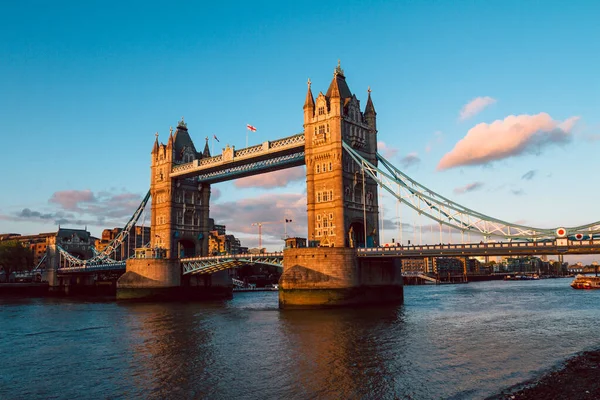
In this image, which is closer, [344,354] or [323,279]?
[344,354]

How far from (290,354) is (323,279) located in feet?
82.5

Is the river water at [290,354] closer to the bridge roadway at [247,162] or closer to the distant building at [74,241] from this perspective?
the bridge roadway at [247,162]

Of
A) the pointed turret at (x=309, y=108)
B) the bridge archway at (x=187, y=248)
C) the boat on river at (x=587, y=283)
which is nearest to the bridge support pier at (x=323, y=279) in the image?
the pointed turret at (x=309, y=108)

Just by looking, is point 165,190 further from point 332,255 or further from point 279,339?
point 279,339

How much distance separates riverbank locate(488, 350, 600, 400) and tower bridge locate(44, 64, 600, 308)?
23083 mm

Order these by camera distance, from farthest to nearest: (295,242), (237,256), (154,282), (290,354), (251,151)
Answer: (154,282) → (251,151) → (237,256) → (295,242) → (290,354)

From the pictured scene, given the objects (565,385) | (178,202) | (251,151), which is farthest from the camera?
(178,202)

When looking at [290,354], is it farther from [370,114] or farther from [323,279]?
[370,114]

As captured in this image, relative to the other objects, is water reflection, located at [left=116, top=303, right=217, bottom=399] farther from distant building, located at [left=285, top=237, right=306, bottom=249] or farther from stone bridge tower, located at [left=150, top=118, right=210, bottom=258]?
stone bridge tower, located at [left=150, top=118, right=210, bottom=258]

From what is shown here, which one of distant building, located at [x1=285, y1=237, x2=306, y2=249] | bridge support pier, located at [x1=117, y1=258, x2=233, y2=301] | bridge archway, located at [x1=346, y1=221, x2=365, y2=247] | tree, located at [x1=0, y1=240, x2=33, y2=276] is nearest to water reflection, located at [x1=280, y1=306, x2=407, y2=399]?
distant building, located at [x1=285, y1=237, x2=306, y2=249]

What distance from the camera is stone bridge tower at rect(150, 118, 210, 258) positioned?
8931cm

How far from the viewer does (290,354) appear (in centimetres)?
3184

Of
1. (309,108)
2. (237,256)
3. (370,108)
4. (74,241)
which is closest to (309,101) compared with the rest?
(309,108)

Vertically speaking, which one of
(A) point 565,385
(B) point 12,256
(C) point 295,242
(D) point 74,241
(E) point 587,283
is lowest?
(E) point 587,283
